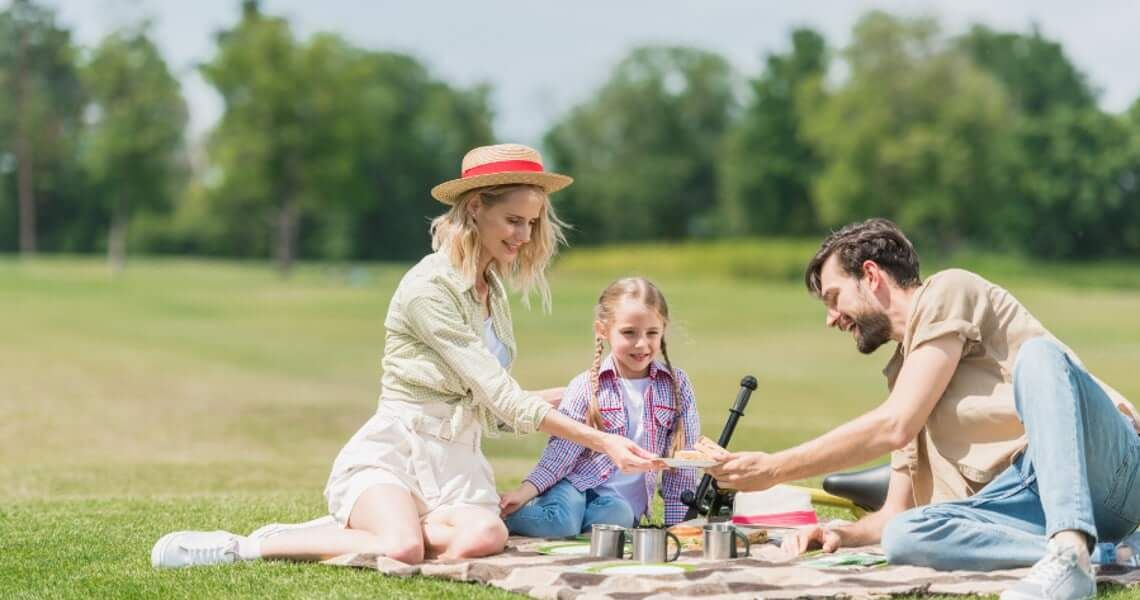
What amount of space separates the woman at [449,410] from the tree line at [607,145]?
39.2 m

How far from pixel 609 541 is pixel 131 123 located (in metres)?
43.6

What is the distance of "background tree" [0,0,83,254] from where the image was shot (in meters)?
55.7

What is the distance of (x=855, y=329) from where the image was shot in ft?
15.4

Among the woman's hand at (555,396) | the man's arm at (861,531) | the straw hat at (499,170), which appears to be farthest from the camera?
the woman's hand at (555,396)

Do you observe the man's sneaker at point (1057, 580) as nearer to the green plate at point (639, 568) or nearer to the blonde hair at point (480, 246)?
the green plate at point (639, 568)

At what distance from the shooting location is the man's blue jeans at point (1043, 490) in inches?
158

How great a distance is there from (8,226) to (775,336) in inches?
1764

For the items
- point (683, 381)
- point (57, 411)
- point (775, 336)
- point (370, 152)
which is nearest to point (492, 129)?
point (370, 152)

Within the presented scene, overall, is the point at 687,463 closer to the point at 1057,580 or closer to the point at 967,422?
the point at 967,422

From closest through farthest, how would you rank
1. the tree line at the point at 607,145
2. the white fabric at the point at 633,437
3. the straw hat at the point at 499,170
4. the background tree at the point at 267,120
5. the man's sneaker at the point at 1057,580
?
the man's sneaker at the point at 1057,580 → the straw hat at the point at 499,170 → the white fabric at the point at 633,437 → the background tree at the point at 267,120 → the tree line at the point at 607,145

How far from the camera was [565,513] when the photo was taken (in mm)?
5672

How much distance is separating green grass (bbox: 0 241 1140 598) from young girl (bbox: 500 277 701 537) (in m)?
0.29

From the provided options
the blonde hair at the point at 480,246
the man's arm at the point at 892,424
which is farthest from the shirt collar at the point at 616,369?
the man's arm at the point at 892,424

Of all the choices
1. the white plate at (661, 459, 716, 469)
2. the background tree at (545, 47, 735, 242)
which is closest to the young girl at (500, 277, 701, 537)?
the white plate at (661, 459, 716, 469)
